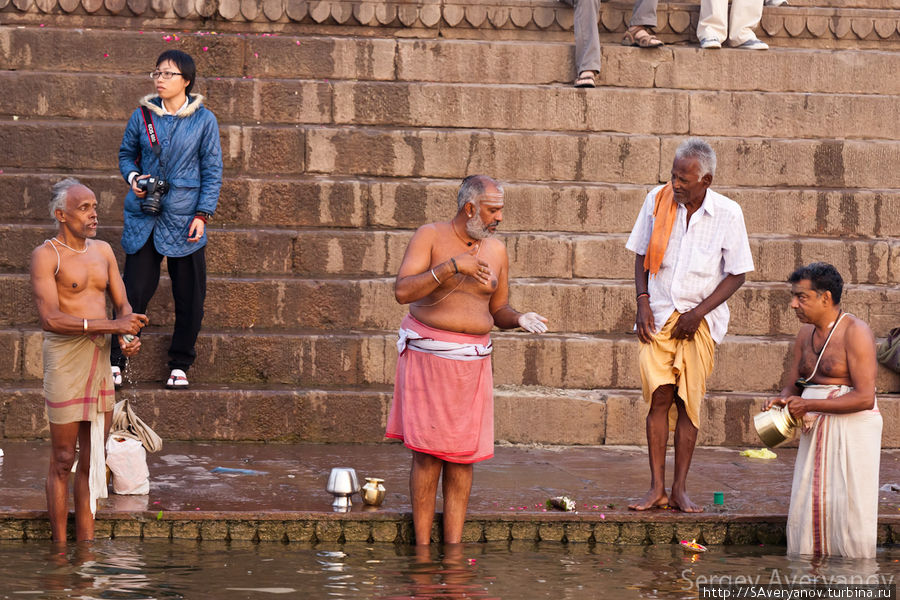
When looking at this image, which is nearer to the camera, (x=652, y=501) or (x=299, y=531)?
(x=299, y=531)

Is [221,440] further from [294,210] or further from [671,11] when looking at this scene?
[671,11]

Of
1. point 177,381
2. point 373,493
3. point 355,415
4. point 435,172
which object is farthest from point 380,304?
point 373,493

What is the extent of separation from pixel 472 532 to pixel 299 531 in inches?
33.7

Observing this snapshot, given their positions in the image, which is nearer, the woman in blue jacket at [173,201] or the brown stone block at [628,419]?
the woman in blue jacket at [173,201]

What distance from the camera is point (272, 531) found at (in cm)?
621

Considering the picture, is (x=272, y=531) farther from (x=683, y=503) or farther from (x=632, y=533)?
(x=683, y=503)

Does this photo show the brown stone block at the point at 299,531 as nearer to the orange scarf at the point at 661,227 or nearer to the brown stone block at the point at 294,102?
the orange scarf at the point at 661,227

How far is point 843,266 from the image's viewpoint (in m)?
9.27

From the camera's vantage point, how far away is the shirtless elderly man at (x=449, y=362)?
6.09 meters

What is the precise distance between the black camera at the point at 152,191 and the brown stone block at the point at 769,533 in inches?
164

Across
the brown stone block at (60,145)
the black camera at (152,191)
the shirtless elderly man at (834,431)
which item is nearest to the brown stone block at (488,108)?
the brown stone block at (60,145)

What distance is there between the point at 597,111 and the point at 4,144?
4530 mm

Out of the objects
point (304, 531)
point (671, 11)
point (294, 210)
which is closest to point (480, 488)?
point (304, 531)

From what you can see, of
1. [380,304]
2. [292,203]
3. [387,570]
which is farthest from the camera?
[292,203]
